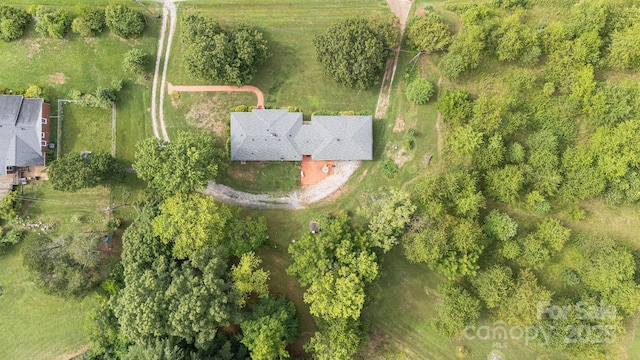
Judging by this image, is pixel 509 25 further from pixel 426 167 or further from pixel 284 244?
pixel 284 244

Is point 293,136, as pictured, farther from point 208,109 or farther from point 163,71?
point 163,71

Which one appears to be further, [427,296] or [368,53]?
[427,296]

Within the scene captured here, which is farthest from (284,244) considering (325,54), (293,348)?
(325,54)

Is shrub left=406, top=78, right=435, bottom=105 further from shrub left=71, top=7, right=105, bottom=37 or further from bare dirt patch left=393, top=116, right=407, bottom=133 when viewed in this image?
shrub left=71, top=7, right=105, bottom=37

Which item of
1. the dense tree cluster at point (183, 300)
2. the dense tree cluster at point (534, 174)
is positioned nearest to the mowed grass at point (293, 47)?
the dense tree cluster at point (534, 174)

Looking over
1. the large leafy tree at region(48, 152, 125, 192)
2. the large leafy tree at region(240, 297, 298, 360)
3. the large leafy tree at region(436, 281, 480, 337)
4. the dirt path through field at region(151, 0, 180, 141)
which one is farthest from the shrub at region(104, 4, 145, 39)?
the large leafy tree at region(436, 281, 480, 337)

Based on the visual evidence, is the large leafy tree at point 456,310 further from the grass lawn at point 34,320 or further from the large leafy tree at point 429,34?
the grass lawn at point 34,320
